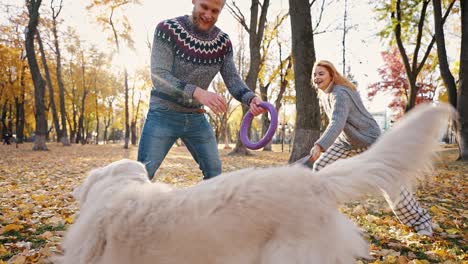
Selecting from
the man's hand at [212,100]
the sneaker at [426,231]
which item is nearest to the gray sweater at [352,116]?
the sneaker at [426,231]

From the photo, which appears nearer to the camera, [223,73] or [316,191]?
[316,191]

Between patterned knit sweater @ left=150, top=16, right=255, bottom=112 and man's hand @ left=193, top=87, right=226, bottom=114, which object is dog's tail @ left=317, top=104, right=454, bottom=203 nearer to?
man's hand @ left=193, top=87, right=226, bottom=114

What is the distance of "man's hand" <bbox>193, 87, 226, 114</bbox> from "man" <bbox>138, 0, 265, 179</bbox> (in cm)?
17

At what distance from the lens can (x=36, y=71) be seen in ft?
60.1

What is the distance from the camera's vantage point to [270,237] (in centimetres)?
165

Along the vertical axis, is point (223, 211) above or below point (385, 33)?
below

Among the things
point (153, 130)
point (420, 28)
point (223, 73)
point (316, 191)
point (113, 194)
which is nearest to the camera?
point (316, 191)

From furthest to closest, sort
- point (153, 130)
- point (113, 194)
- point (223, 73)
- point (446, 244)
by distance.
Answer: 1. point (446, 244)
2. point (223, 73)
3. point (153, 130)
4. point (113, 194)

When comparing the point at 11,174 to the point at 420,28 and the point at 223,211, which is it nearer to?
the point at 223,211

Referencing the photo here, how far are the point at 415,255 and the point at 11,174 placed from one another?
1066 cm

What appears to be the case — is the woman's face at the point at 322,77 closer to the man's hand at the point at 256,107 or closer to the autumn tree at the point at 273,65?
the man's hand at the point at 256,107

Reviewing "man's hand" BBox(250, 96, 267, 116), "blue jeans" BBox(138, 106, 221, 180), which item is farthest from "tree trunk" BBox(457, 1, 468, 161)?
"blue jeans" BBox(138, 106, 221, 180)

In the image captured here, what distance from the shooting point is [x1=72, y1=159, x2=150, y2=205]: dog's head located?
2270 mm

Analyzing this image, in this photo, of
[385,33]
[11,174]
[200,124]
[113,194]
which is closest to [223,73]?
[200,124]
